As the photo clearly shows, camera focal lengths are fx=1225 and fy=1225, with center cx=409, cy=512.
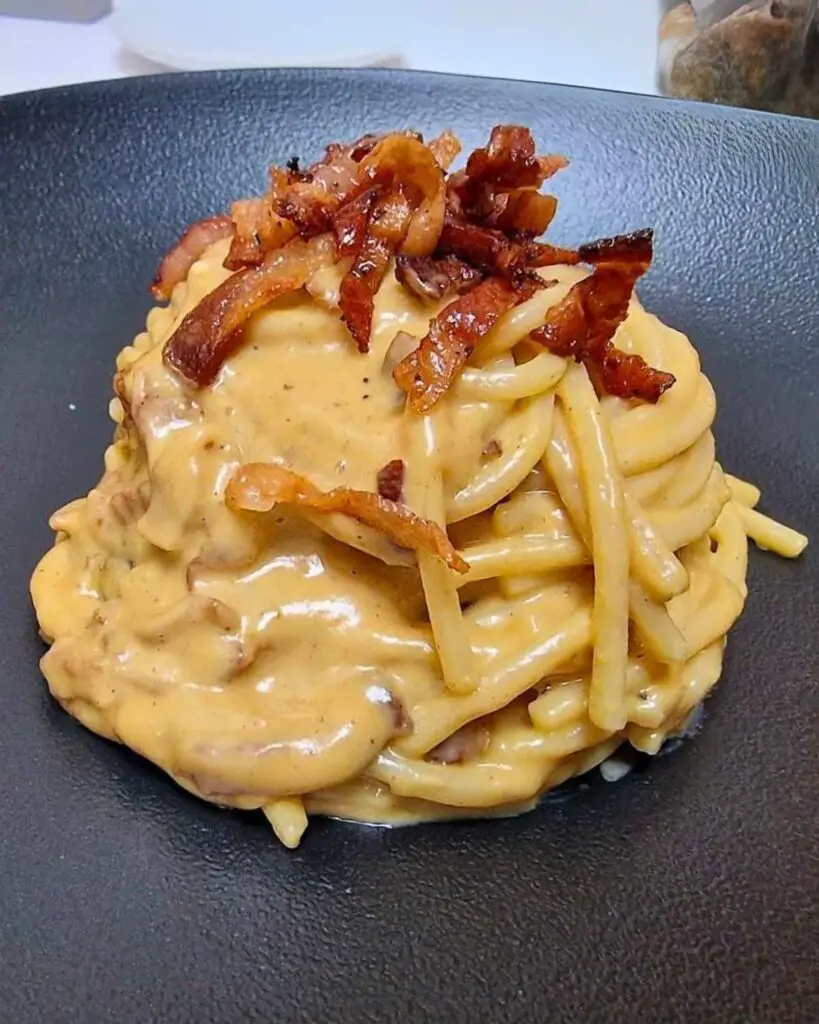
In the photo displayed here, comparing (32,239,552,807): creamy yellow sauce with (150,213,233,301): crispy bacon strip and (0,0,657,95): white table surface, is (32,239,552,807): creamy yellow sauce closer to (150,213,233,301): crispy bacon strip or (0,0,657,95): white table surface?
(150,213,233,301): crispy bacon strip

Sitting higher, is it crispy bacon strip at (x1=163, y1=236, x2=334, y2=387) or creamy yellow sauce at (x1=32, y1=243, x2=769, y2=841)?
crispy bacon strip at (x1=163, y1=236, x2=334, y2=387)

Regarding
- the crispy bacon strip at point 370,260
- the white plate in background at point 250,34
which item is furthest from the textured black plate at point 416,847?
the white plate in background at point 250,34

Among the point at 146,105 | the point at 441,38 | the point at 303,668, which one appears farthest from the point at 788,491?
the point at 441,38

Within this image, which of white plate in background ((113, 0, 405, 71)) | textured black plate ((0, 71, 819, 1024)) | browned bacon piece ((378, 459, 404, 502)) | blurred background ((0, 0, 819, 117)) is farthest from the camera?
white plate in background ((113, 0, 405, 71))

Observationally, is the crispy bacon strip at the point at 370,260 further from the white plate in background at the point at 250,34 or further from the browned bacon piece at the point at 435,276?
the white plate in background at the point at 250,34

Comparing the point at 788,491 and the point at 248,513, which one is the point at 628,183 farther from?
the point at 248,513

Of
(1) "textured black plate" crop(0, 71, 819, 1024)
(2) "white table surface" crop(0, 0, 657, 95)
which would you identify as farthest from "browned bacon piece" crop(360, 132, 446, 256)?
(2) "white table surface" crop(0, 0, 657, 95)
